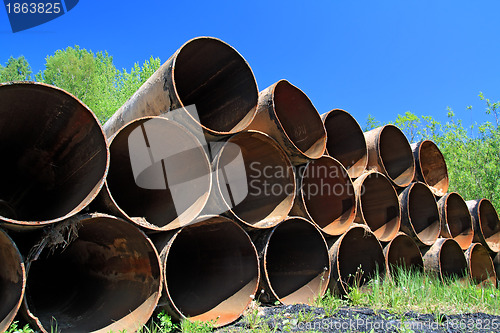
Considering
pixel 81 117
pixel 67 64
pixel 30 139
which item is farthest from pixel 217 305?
pixel 67 64

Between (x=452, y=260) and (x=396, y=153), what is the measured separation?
1.88 m

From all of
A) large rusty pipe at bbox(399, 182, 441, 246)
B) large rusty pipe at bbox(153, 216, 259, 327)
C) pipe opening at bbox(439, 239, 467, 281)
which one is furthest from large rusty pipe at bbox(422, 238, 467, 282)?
large rusty pipe at bbox(153, 216, 259, 327)

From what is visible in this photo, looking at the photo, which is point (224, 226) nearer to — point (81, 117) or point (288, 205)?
point (288, 205)

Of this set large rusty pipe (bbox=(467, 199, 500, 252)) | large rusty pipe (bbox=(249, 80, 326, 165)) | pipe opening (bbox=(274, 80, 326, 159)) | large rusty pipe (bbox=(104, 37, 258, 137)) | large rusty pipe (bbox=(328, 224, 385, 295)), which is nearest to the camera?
large rusty pipe (bbox=(104, 37, 258, 137))

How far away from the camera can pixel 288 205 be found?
3.34m

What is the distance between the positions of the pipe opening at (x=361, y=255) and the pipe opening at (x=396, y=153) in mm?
1436

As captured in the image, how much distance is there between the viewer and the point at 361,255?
170 inches

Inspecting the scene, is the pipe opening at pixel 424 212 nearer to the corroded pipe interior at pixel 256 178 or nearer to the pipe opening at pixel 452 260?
the pipe opening at pixel 452 260

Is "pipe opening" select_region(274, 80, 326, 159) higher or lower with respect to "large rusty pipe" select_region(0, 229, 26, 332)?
higher

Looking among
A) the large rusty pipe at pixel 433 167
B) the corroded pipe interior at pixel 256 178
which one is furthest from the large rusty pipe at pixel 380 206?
the large rusty pipe at pixel 433 167

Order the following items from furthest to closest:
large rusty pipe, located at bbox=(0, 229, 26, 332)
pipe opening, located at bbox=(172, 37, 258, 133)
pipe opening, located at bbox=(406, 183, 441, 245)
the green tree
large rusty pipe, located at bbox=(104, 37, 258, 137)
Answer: the green tree, pipe opening, located at bbox=(406, 183, 441, 245), pipe opening, located at bbox=(172, 37, 258, 133), large rusty pipe, located at bbox=(104, 37, 258, 137), large rusty pipe, located at bbox=(0, 229, 26, 332)

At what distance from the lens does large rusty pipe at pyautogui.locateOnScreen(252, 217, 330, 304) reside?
3.42 m

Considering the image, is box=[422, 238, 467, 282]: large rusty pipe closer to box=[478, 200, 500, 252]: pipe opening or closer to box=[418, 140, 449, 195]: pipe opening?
box=[418, 140, 449, 195]: pipe opening

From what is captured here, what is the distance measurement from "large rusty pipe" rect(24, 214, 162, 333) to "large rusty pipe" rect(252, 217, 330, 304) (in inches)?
41.5
